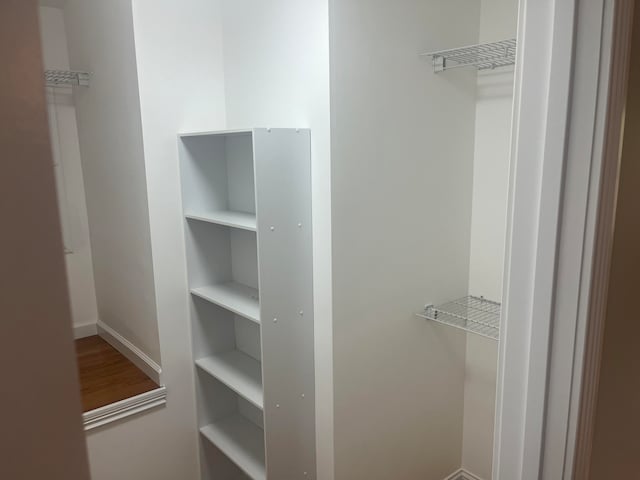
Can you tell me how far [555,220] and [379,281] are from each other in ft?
3.77

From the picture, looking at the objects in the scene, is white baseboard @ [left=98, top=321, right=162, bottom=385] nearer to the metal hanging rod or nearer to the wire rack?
the metal hanging rod

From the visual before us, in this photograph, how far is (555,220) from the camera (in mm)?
774

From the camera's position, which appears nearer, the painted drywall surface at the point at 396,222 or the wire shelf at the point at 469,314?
the painted drywall surface at the point at 396,222

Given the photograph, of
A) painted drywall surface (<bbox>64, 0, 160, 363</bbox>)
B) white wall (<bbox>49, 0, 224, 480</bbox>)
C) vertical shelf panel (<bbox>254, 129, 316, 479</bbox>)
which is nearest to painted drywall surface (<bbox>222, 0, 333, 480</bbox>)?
vertical shelf panel (<bbox>254, 129, 316, 479</bbox>)

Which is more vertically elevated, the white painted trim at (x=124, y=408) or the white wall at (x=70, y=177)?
the white wall at (x=70, y=177)

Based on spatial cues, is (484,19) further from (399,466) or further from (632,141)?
(399,466)

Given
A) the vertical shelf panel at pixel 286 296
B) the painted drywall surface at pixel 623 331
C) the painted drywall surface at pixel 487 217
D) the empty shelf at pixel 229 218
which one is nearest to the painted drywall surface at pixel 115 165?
the empty shelf at pixel 229 218

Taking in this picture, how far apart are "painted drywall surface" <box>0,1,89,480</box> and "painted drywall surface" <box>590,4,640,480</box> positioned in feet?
2.90

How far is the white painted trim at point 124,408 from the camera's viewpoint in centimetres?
188

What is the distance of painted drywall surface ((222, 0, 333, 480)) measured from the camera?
1664mm

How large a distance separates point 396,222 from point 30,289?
5.47 feet

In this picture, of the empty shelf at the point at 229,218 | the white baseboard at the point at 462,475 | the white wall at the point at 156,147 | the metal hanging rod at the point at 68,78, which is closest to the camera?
the empty shelf at the point at 229,218

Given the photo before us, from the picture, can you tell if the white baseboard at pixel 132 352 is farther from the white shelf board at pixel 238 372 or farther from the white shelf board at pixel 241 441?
the white shelf board at pixel 241 441

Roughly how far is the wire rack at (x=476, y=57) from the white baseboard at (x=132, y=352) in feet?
5.91
